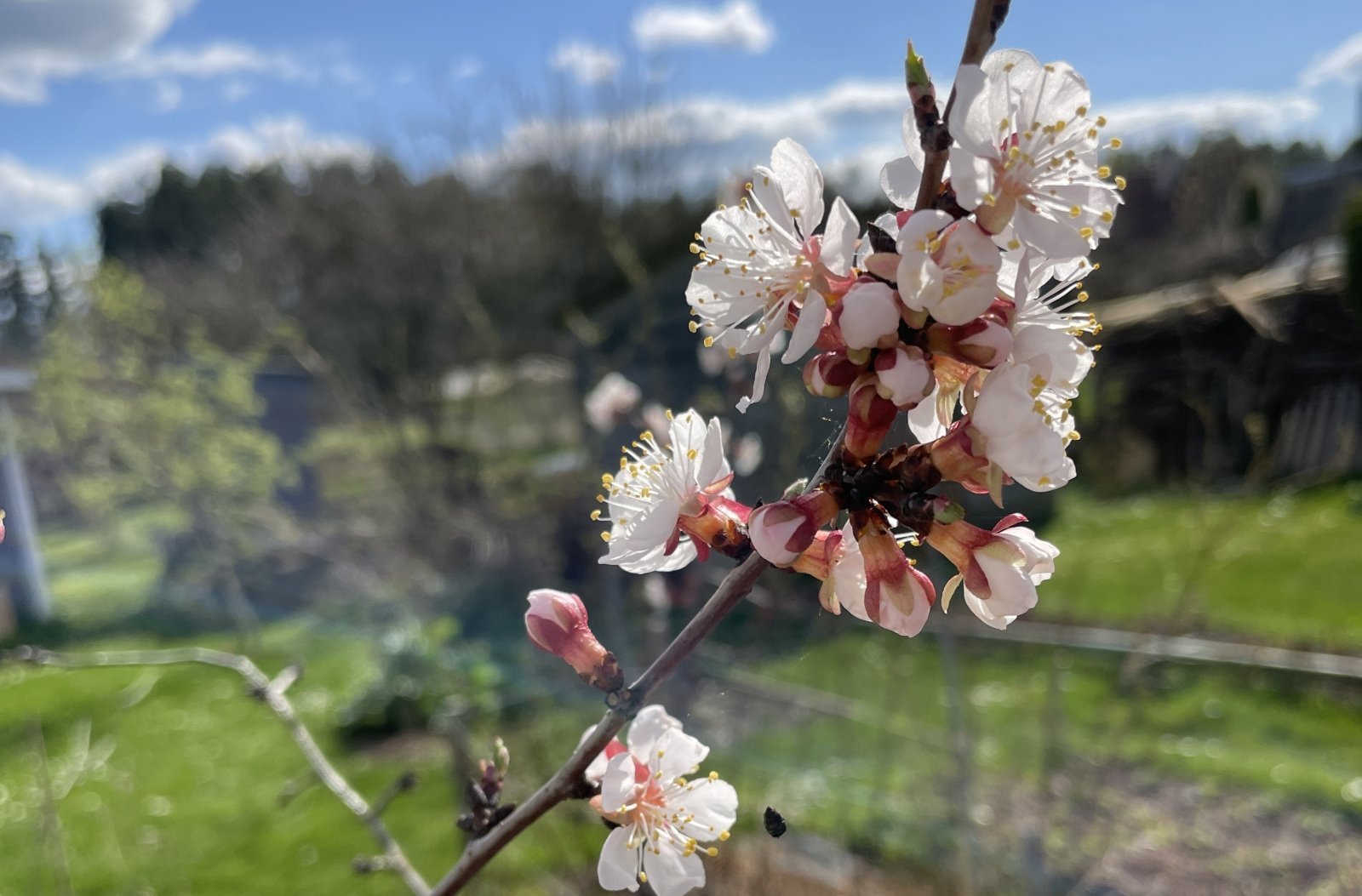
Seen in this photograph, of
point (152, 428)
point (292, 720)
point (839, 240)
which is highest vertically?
point (839, 240)

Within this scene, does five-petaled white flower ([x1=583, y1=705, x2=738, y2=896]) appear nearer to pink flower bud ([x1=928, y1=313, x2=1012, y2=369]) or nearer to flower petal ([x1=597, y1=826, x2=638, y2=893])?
flower petal ([x1=597, y1=826, x2=638, y2=893])

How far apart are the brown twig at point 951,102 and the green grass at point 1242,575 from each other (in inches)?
150

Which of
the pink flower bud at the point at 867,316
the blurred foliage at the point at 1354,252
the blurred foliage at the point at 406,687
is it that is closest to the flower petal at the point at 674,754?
the pink flower bud at the point at 867,316

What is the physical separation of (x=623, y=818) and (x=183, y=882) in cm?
369

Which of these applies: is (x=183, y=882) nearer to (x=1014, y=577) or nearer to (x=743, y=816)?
(x=743, y=816)

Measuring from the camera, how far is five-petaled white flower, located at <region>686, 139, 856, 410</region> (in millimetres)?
565

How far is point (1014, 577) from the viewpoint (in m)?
0.56

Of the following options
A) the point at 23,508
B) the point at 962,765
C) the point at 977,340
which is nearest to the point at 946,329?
the point at 977,340

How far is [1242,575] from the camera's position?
4871mm

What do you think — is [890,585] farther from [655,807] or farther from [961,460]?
[655,807]

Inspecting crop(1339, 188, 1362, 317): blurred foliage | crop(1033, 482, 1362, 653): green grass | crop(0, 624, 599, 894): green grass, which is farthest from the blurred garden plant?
crop(1033, 482, 1362, 653): green grass

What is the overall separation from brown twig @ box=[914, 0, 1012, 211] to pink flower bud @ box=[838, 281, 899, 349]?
7cm

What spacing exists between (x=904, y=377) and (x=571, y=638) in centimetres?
33

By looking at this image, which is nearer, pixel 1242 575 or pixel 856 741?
pixel 856 741
